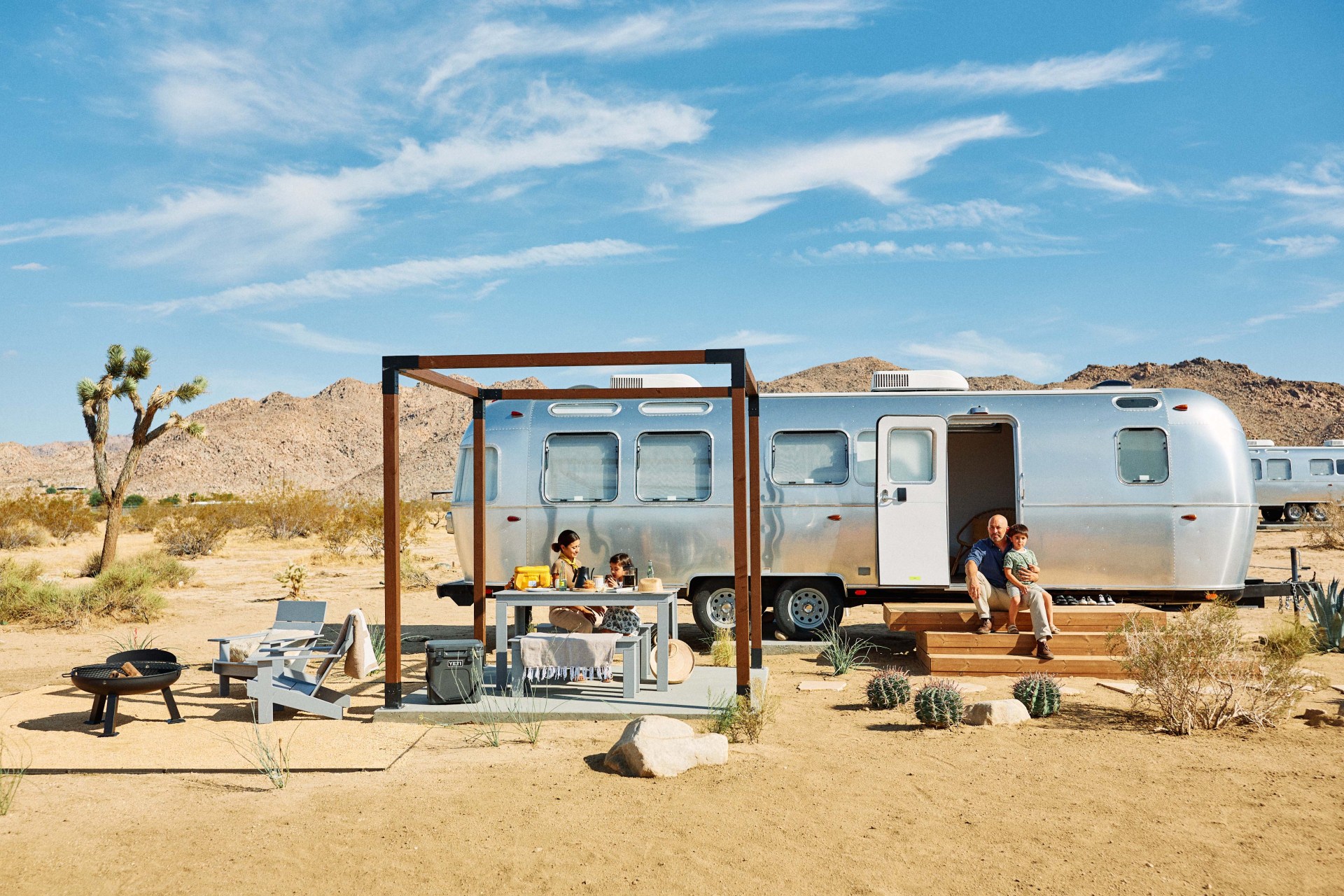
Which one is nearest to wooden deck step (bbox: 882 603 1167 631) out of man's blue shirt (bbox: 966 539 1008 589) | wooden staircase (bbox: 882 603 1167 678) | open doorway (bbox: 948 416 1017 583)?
wooden staircase (bbox: 882 603 1167 678)

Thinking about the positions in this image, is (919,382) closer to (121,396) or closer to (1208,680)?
(1208,680)

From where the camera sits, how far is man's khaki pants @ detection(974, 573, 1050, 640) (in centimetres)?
895

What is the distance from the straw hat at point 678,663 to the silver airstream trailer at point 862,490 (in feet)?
6.41

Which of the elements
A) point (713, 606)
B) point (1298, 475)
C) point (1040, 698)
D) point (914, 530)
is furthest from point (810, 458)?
point (1298, 475)

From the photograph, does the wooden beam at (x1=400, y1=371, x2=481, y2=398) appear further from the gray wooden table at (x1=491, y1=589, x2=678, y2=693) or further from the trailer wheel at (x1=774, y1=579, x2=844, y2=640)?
the trailer wheel at (x1=774, y1=579, x2=844, y2=640)

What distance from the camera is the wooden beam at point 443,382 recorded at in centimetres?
776

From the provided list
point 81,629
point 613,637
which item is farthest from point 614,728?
point 81,629

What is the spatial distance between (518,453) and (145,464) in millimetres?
84859

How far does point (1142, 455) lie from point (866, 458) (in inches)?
106

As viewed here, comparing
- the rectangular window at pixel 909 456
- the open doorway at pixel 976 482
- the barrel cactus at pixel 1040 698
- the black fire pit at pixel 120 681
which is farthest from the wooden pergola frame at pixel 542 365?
the open doorway at pixel 976 482

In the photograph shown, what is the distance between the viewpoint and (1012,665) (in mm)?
Result: 9164

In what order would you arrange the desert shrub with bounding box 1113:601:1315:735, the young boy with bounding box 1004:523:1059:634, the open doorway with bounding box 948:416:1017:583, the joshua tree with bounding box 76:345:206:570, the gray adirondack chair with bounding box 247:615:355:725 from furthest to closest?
1. the joshua tree with bounding box 76:345:206:570
2. the open doorway with bounding box 948:416:1017:583
3. the young boy with bounding box 1004:523:1059:634
4. the gray adirondack chair with bounding box 247:615:355:725
5. the desert shrub with bounding box 1113:601:1315:735

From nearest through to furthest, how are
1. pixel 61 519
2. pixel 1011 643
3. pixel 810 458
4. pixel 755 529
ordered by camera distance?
pixel 755 529 → pixel 1011 643 → pixel 810 458 → pixel 61 519

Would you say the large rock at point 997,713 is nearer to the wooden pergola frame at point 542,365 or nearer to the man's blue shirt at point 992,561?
the wooden pergola frame at point 542,365
